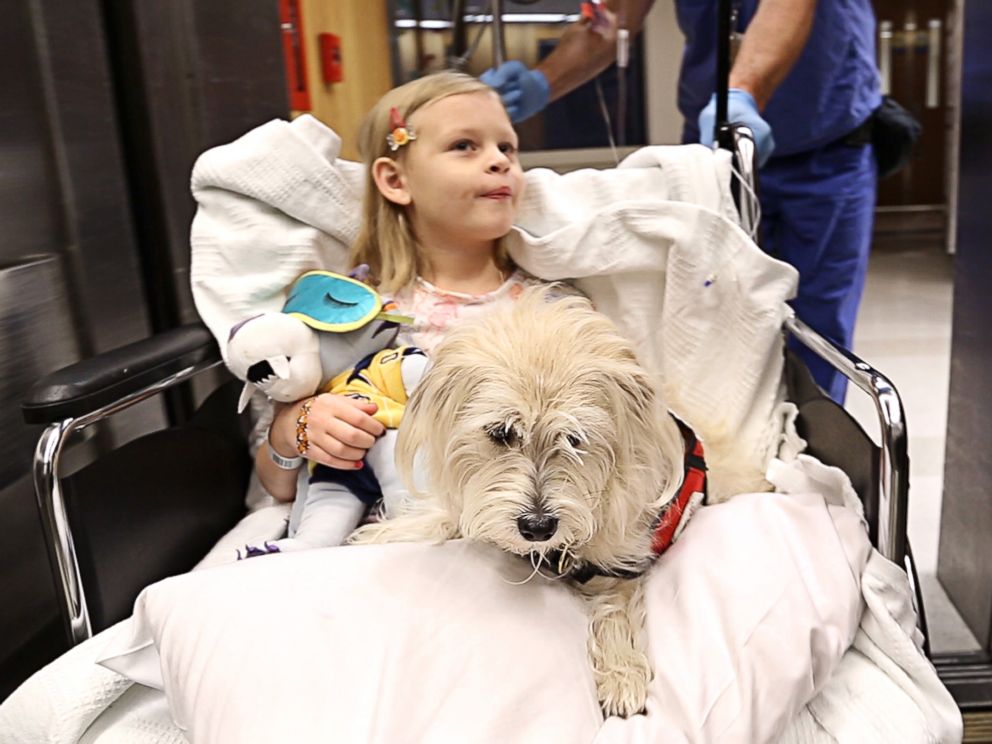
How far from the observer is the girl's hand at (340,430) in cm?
107

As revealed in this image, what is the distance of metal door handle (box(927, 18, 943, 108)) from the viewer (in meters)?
4.84

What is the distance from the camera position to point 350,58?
2.20 m

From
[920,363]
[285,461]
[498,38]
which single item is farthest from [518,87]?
[920,363]

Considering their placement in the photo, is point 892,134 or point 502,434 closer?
point 502,434

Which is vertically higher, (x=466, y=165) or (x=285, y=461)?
(x=466, y=165)

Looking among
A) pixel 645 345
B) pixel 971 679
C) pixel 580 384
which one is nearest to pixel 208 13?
pixel 645 345

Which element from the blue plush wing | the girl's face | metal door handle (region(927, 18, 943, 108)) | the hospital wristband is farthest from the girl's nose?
metal door handle (region(927, 18, 943, 108))

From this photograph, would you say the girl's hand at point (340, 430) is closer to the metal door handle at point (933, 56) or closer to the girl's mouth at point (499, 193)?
the girl's mouth at point (499, 193)

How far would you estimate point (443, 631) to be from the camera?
2.68 feet

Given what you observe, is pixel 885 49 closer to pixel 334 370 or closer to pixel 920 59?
pixel 920 59

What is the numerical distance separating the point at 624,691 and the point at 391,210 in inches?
31.3

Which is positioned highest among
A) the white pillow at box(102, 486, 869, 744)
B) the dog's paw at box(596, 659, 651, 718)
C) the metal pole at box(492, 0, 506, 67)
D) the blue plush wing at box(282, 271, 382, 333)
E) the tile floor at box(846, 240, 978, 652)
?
the metal pole at box(492, 0, 506, 67)

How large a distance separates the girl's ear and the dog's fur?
0.46 m

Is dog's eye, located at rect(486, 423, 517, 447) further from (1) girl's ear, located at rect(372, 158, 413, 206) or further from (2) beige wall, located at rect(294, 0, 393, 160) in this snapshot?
(2) beige wall, located at rect(294, 0, 393, 160)
